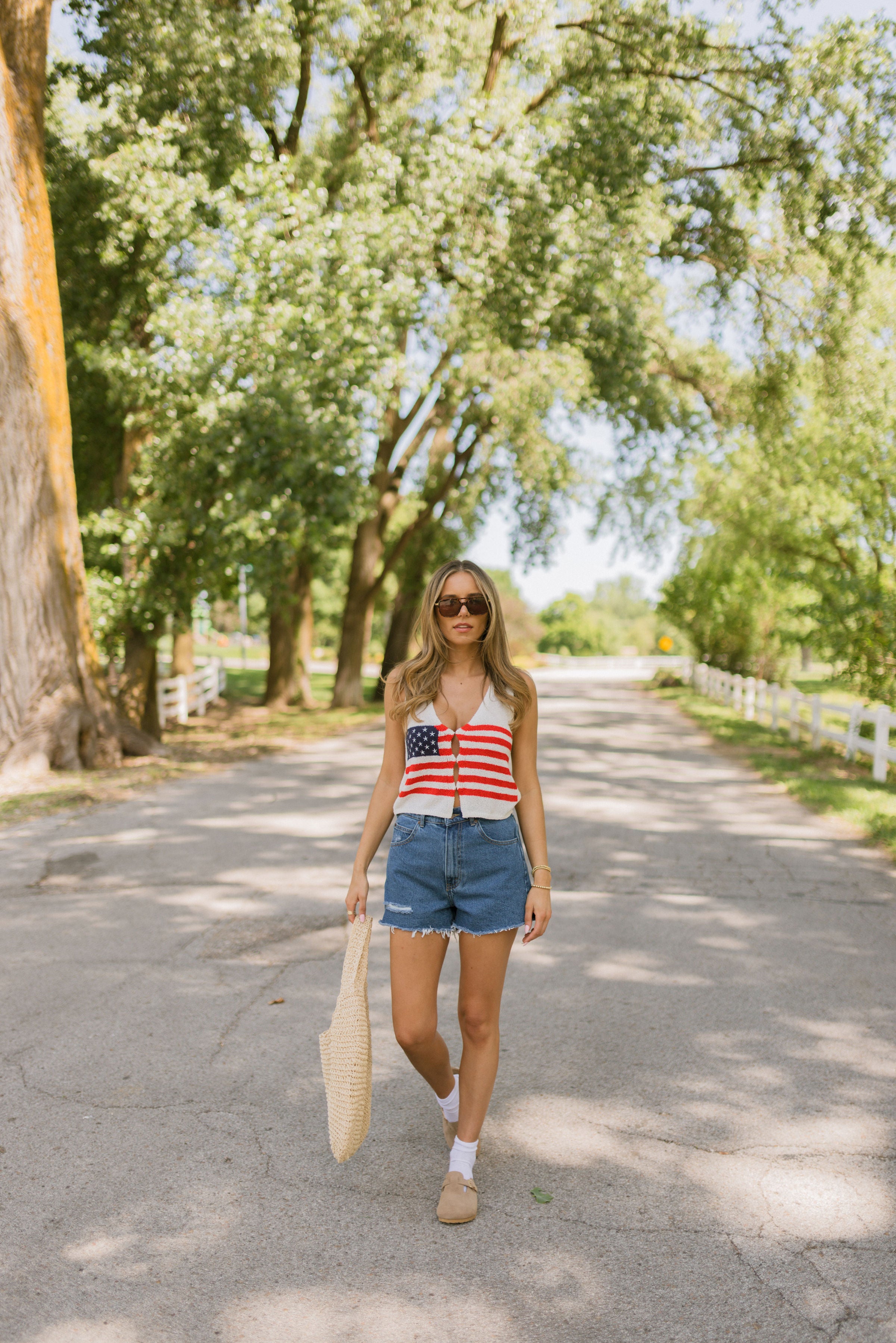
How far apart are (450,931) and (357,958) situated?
302mm

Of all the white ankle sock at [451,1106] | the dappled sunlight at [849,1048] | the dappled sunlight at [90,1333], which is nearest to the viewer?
the dappled sunlight at [90,1333]

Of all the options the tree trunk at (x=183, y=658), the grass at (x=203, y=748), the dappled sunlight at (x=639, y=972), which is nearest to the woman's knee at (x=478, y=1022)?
the dappled sunlight at (x=639, y=972)

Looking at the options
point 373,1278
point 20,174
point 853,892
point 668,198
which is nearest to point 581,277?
point 668,198

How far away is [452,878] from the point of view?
3305 millimetres

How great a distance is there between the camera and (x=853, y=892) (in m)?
7.34

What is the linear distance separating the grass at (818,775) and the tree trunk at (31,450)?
26.1 ft

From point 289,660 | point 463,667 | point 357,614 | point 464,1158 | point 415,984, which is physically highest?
point 357,614

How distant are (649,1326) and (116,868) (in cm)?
574

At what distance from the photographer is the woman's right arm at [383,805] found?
3480 millimetres

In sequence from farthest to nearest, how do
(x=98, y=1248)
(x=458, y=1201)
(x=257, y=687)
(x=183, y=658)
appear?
1. (x=257, y=687)
2. (x=183, y=658)
3. (x=458, y=1201)
4. (x=98, y=1248)

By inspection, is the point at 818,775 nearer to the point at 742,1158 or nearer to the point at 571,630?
the point at 742,1158

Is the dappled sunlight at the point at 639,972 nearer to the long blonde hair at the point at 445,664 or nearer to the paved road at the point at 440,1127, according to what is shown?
the paved road at the point at 440,1127

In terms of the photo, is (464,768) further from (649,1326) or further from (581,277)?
(581,277)

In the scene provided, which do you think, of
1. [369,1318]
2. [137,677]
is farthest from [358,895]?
[137,677]
